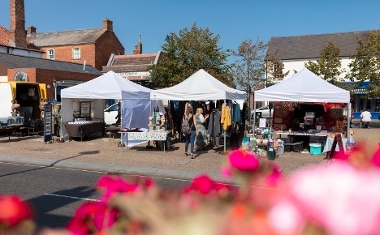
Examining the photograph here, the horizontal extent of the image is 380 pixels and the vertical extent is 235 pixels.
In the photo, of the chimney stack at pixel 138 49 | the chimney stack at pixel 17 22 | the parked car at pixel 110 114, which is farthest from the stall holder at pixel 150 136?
the chimney stack at pixel 138 49

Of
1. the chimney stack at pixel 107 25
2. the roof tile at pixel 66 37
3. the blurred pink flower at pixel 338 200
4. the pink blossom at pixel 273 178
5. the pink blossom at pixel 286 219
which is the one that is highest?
the chimney stack at pixel 107 25

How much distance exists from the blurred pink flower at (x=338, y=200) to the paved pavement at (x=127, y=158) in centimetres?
831

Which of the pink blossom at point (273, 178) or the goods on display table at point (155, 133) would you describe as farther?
the goods on display table at point (155, 133)

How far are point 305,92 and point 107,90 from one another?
779 centimetres

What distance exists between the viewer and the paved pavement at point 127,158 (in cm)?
983

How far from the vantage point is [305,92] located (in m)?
11.7

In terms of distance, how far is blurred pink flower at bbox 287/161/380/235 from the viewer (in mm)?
535

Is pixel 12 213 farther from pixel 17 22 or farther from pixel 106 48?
pixel 106 48

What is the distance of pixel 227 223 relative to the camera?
626mm

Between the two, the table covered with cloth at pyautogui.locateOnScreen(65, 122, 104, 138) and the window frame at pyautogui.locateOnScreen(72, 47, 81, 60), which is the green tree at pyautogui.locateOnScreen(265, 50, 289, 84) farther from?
the window frame at pyautogui.locateOnScreen(72, 47, 81, 60)

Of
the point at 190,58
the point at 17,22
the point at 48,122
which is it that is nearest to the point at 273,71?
the point at 190,58

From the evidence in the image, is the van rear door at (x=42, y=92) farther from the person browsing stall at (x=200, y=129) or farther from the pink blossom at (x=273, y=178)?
the pink blossom at (x=273, y=178)

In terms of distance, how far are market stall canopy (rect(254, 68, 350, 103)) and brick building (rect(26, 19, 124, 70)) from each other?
3133 cm

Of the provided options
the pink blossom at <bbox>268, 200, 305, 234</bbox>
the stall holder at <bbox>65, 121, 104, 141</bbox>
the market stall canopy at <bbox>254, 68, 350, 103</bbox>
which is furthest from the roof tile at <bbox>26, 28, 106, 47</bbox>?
the pink blossom at <bbox>268, 200, 305, 234</bbox>
